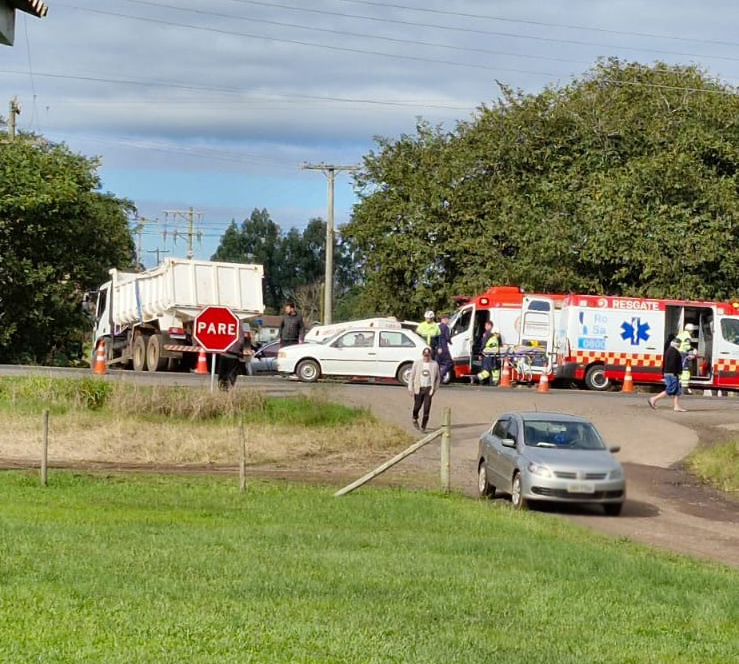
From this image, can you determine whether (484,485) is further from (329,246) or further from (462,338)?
(329,246)

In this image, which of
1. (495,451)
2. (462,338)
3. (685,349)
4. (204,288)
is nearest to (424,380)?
(495,451)

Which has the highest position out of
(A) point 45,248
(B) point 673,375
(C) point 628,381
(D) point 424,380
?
(A) point 45,248

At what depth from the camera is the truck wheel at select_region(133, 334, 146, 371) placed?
3575cm

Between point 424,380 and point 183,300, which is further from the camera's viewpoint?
point 183,300

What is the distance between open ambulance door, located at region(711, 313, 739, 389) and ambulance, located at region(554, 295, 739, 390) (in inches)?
1.0

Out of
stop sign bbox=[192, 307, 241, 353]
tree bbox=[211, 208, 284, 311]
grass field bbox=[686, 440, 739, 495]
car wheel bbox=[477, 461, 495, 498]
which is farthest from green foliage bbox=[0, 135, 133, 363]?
tree bbox=[211, 208, 284, 311]

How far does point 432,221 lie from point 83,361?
632 inches

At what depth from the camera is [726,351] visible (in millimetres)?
38656

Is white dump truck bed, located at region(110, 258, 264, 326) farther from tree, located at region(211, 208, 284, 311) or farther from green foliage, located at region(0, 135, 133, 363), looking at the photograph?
tree, located at region(211, 208, 284, 311)

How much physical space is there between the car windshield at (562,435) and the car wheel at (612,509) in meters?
0.83

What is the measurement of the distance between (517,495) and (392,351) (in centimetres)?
1638

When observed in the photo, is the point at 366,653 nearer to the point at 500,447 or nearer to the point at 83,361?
the point at 500,447

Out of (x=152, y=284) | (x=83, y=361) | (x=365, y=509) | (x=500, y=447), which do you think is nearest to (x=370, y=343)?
(x=152, y=284)

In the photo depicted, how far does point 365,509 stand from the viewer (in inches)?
635
